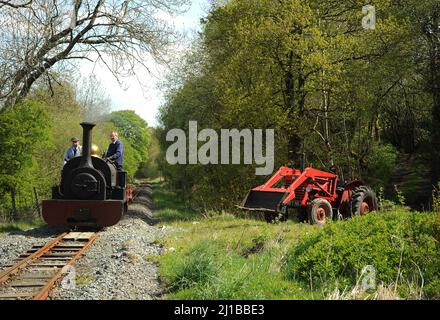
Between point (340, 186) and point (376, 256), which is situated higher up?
point (340, 186)

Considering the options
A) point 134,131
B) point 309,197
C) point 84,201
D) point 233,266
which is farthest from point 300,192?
point 134,131

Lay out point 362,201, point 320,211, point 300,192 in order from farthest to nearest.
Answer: point 362,201, point 300,192, point 320,211

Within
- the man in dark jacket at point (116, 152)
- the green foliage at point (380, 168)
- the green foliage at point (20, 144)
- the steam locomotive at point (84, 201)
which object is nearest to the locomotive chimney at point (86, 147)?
the steam locomotive at point (84, 201)

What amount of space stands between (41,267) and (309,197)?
7.74 m

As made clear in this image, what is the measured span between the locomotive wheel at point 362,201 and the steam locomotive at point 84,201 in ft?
21.7

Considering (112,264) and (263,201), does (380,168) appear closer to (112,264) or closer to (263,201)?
(263,201)

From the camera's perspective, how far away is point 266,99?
18781 millimetres

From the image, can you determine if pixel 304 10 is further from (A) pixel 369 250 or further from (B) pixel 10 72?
(A) pixel 369 250

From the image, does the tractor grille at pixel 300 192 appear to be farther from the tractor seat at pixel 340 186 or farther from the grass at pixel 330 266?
the grass at pixel 330 266

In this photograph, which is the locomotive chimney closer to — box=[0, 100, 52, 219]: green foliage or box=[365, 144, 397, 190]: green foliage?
box=[0, 100, 52, 219]: green foliage

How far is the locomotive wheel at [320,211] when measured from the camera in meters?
13.1

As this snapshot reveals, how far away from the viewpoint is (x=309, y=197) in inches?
542

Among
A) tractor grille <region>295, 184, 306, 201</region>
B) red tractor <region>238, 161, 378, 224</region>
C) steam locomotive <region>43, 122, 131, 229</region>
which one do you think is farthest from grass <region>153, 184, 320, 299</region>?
steam locomotive <region>43, 122, 131, 229</region>
